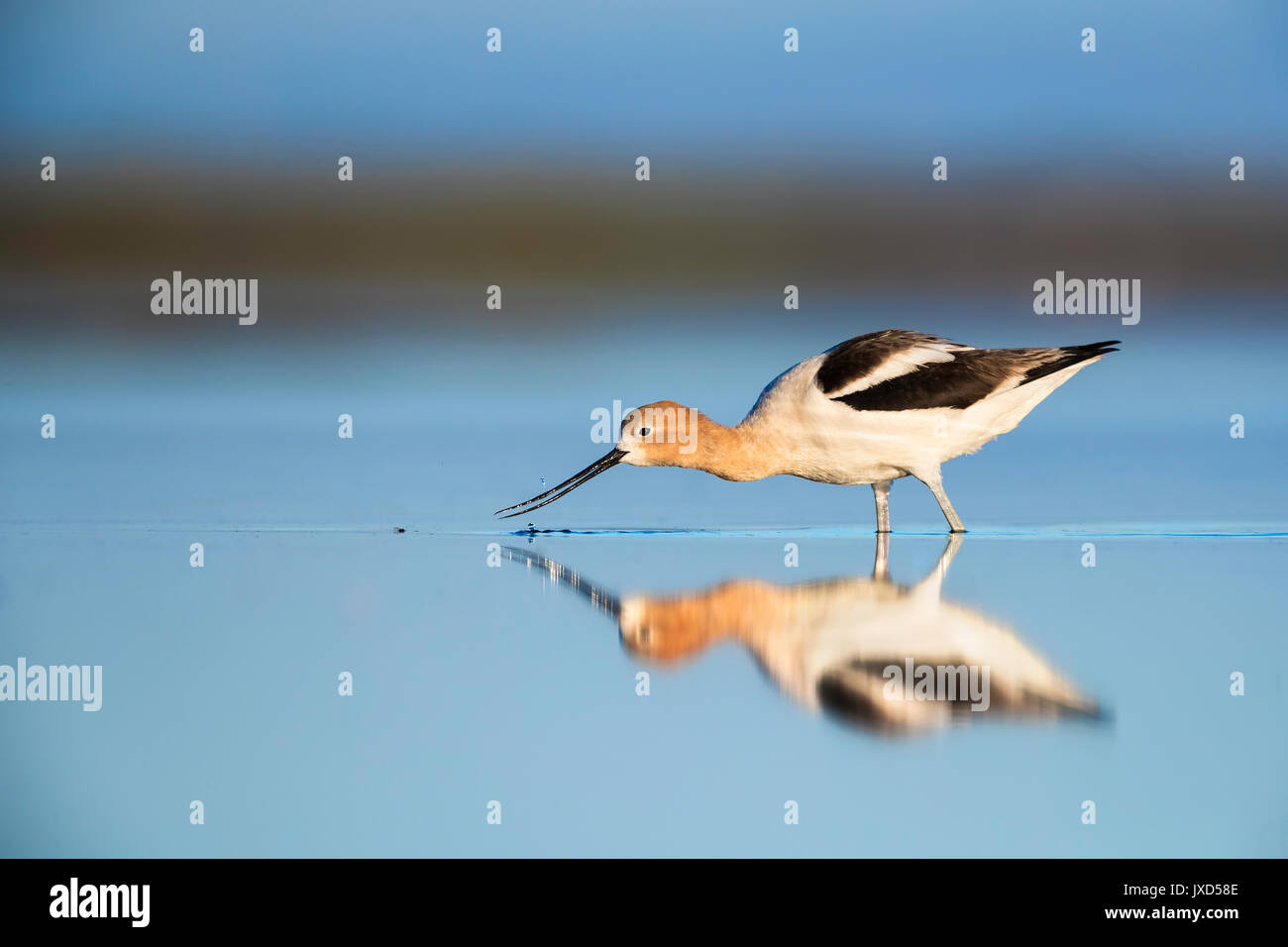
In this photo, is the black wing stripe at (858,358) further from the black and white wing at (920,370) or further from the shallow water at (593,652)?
the shallow water at (593,652)

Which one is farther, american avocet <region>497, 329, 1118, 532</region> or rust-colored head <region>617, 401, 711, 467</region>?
rust-colored head <region>617, 401, 711, 467</region>

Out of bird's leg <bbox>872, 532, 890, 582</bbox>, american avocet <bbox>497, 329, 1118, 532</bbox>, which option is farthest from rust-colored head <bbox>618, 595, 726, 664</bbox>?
american avocet <bbox>497, 329, 1118, 532</bbox>

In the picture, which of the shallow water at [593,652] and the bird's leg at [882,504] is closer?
the shallow water at [593,652]

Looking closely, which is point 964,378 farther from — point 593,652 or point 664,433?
point 593,652

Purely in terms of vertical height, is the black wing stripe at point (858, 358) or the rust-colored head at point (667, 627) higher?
the black wing stripe at point (858, 358)

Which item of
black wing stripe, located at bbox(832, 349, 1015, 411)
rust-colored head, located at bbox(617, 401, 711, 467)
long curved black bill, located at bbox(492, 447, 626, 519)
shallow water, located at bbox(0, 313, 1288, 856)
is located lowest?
shallow water, located at bbox(0, 313, 1288, 856)

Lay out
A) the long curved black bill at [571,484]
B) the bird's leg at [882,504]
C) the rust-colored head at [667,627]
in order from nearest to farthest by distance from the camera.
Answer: the rust-colored head at [667,627]
the bird's leg at [882,504]
the long curved black bill at [571,484]

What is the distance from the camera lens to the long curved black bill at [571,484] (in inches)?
341

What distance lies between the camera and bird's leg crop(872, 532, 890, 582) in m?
6.71

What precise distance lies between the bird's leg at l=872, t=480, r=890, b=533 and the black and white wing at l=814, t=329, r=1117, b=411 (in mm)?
580

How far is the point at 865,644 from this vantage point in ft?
17.6

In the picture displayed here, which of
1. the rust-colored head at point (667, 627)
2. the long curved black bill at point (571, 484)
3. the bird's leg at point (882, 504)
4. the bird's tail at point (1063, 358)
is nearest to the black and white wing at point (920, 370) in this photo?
the bird's tail at point (1063, 358)

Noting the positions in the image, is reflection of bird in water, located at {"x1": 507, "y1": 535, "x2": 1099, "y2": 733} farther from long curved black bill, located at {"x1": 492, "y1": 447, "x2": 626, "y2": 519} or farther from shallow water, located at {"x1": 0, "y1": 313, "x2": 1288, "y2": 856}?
long curved black bill, located at {"x1": 492, "y1": 447, "x2": 626, "y2": 519}

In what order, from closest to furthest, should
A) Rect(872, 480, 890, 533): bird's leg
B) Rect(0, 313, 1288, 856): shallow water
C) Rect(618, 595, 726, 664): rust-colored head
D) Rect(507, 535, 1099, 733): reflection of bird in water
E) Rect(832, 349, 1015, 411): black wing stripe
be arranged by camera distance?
Rect(0, 313, 1288, 856): shallow water, Rect(507, 535, 1099, 733): reflection of bird in water, Rect(618, 595, 726, 664): rust-colored head, Rect(832, 349, 1015, 411): black wing stripe, Rect(872, 480, 890, 533): bird's leg
